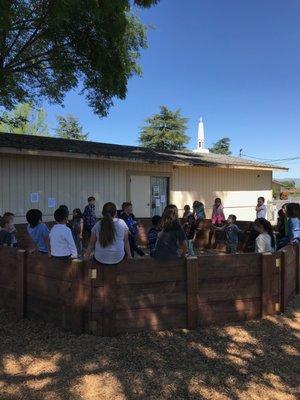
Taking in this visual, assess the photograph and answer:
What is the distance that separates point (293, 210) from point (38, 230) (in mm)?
4597

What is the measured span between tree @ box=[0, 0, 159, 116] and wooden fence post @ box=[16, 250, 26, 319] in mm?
5496

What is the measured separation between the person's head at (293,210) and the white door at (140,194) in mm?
8079

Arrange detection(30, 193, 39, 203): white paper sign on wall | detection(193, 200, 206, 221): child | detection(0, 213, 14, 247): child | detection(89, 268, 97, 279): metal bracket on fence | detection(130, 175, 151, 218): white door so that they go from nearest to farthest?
detection(89, 268, 97, 279): metal bracket on fence
detection(0, 213, 14, 247): child
detection(30, 193, 39, 203): white paper sign on wall
detection(193, 200, 206, 221): child
detection(130, 175, 151, 218): white door

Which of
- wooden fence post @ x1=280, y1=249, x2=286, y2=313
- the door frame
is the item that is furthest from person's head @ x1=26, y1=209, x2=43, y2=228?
the door frame

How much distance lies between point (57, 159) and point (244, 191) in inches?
403

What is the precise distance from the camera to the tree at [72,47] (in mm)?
10828

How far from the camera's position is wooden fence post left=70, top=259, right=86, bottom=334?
210 inches

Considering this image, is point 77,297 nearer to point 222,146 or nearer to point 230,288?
point 230,288

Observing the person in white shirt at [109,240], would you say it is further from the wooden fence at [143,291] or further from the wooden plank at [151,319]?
the wooden plank at [151,319]

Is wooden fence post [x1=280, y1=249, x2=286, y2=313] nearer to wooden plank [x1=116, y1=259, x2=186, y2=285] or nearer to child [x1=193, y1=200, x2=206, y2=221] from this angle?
wooden plank [x1=116, y1=259, x2=186, y2=285]

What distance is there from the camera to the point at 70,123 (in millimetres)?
62625

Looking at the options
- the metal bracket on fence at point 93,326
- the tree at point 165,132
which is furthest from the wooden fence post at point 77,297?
the tree at point 165,132

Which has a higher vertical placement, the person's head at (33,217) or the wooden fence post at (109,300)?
the person's head at (33,217)

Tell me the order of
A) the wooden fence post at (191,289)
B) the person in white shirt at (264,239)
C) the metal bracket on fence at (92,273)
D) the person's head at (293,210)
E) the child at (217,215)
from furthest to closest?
the child at (217,215), the person's head at (293,210), the person in white shirt at (264,239), the wooden fence post at (191,289), the metal bracket on fence at (92,273)
